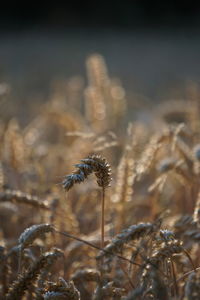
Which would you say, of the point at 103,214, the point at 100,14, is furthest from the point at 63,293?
the point at 100,14

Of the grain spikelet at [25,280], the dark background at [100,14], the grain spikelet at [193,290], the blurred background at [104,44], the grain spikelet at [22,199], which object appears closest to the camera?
the grain spikelet at [193,290]

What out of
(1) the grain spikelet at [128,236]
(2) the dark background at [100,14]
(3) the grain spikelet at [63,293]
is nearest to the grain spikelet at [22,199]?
(3) the grain spikelet at [63,293]

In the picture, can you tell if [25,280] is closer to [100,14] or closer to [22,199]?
[22,199]

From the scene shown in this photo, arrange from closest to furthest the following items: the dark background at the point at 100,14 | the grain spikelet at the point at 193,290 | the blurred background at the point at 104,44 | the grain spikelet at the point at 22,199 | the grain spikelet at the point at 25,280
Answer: the grain spikelet at the point at 193,290
the grain spikelet at the point at 25,280
the grain spikelet at the point at 22,199
the blurred background at the point at 104,44
the dark background at the point at 100,14

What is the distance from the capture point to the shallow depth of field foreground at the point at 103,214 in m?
1.31

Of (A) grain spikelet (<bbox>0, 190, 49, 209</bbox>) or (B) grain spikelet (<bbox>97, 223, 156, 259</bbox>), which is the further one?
(A) grain spikelet (<bbox>0, 190, 49, 209</bbox>)

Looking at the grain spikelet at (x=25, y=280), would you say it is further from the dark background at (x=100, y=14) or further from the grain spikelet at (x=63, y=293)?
the dark background at (x=100, y=14)

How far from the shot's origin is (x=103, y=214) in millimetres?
1439

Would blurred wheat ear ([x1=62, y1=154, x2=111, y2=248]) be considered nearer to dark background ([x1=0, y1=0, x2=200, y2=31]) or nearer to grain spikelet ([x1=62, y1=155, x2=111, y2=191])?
grain spikelet ([x1=62, y1=155, x2=111, y2=191])

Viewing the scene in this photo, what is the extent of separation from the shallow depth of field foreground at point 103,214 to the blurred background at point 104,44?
109 centimetres

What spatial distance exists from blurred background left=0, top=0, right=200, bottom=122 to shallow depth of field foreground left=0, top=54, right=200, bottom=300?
1.09 meters

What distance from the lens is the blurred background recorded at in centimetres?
688

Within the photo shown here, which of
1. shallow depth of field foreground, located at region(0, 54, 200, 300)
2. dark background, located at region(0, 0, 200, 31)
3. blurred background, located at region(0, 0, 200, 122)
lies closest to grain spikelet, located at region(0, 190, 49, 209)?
shallow depth of field foreground, located at region(0, 54, 200, 300)

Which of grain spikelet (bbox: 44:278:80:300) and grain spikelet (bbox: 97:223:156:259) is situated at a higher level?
grain spikelet (bbox: 97:223:156:259)
